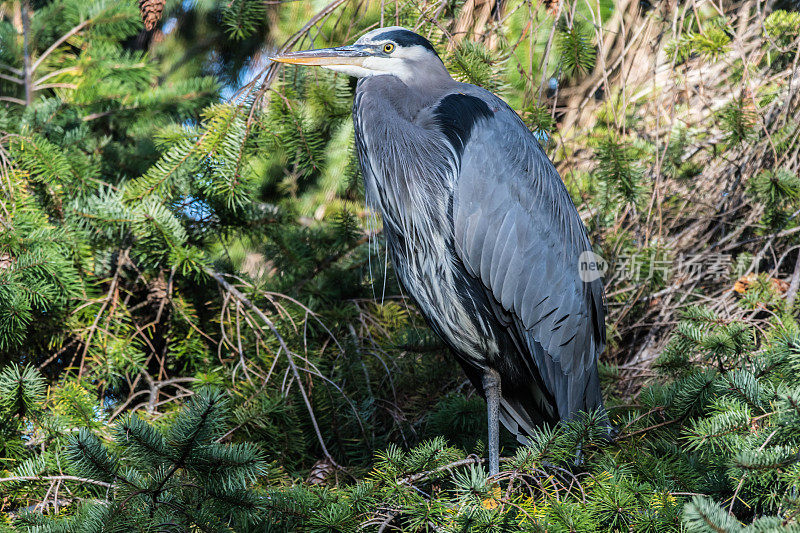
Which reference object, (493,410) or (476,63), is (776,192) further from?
(493,410)

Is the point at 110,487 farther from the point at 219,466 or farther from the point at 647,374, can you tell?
the point at 647,374

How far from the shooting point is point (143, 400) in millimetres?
2955

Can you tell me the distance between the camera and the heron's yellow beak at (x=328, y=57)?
7.89ft

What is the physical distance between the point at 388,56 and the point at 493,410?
131 cm

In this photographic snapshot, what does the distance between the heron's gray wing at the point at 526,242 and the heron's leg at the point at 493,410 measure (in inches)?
6.3

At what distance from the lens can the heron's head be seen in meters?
2.49

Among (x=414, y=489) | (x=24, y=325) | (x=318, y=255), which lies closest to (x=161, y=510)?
(x=414, y=489)

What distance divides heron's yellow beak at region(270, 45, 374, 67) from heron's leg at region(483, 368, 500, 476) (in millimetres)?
1214

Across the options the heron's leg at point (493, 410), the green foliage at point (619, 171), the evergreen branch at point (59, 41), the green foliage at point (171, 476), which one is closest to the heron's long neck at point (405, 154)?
the heron's leg at point (493, 410)

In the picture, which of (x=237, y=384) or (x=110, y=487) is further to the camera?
(x=237, y=384)

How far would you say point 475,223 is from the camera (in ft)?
7.64

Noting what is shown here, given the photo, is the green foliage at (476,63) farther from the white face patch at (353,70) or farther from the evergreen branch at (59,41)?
the evergreen branch at (59,41)

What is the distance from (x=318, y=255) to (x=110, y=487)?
1904mm

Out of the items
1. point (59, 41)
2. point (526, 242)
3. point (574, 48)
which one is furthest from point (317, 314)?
point (59, 41)
